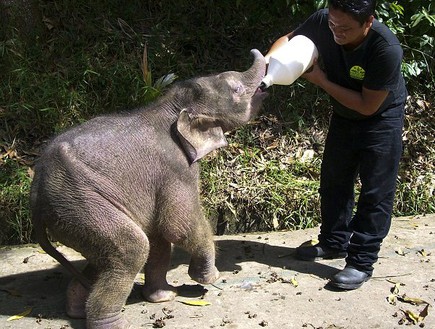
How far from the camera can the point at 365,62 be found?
14.9 ft

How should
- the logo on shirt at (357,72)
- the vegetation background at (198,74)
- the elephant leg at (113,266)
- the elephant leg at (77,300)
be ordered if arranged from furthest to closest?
the vegetation background at (198,74) < the logo on shirt at (357,72) < the elephant leg at (77,300) < the elephant leg at (113,266)

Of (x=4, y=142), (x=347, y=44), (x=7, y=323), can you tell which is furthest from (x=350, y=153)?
(x=4, y=142)

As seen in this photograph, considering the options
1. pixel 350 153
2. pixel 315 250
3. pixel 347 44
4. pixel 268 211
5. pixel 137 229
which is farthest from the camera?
pixel 268 211

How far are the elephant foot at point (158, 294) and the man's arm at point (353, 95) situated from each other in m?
1.80

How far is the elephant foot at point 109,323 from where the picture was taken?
13.7 ft

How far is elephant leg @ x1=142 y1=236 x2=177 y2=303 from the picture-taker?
464 cm

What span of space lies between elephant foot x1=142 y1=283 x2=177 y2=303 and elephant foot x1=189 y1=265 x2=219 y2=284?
7.4 inches

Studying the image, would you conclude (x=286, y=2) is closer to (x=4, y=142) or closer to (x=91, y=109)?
(x=91, y=109)

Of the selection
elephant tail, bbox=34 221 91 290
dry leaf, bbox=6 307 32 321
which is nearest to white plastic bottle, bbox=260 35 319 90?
elephant tail, bbox=34 221 91 290

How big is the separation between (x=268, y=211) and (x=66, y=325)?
2.39 m

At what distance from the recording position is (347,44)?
4.62 metres

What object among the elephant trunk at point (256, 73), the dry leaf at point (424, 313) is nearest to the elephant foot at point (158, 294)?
the elephant trunk at point (256, 73)

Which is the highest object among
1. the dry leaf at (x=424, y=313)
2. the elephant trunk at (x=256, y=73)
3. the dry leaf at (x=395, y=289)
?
the elephant trunk at (x=256, y=73)

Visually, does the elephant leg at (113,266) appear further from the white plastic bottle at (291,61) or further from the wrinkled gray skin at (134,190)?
the white plastic bottle at (291,61)
